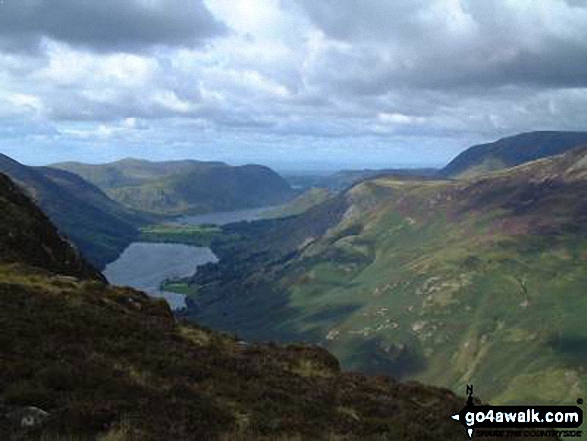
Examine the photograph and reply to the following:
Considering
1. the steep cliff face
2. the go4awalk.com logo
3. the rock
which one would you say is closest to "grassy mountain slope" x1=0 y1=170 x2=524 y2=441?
the rock

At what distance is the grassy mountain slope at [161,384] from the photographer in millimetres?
24047

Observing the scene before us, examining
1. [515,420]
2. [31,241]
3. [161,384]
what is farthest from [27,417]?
[31,241]

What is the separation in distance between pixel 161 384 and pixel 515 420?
14356mm

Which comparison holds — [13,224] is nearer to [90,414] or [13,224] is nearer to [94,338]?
[94,338]

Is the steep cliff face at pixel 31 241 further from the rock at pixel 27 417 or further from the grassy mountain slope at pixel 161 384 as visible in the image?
the rock at pixel 27 417

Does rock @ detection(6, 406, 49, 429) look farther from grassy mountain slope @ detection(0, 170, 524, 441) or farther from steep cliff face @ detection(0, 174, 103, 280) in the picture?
steep cliff face @ detection(0, 174, 103, 280)

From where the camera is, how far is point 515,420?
2834cm

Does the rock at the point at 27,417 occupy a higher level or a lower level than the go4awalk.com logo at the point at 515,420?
higher

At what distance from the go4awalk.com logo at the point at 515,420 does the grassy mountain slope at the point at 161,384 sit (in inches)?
39.0

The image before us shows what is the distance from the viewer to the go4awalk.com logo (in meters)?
26.0

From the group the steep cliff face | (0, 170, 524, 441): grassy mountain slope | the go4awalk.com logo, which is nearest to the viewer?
(0, 170, 524, 441): grassy mountain slope

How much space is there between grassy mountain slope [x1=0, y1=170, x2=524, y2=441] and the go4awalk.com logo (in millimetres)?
990

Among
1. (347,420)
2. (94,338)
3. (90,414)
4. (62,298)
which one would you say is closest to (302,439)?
(347,420)

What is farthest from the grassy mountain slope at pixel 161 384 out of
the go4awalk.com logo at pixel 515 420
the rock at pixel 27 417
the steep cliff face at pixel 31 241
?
the steep cliff face at pixel 31 241
